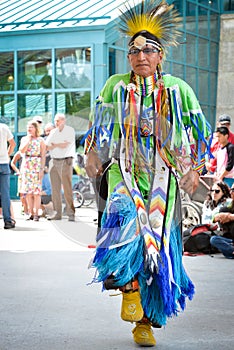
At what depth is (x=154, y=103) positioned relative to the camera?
5.44 m

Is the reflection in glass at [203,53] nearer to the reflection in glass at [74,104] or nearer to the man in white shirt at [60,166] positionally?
the reflection in glass at [74,104]

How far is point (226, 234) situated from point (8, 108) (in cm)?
1348

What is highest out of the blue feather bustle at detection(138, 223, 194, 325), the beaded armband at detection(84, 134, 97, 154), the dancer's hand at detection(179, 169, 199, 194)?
the beaded armband at detection(84, 134, 97, 154)

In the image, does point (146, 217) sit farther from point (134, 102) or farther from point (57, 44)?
point (57, 44)

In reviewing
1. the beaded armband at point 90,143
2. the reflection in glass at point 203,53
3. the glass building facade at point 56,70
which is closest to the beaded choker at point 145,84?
the beaded armband at point 90,143

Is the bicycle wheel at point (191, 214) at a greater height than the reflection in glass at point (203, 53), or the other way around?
the reflection in glass at point (203, 53)

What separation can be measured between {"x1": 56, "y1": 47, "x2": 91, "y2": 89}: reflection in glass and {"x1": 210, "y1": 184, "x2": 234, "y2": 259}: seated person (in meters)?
11.9

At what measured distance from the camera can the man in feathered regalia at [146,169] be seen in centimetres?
523

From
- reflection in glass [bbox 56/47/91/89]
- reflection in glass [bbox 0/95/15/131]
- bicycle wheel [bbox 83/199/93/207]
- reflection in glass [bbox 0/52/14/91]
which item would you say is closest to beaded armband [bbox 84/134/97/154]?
bicycle wheel [bbox 83/199/93/207]

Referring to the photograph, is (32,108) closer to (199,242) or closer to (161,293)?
(199,242)

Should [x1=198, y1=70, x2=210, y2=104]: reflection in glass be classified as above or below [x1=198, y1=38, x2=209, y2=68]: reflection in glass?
below

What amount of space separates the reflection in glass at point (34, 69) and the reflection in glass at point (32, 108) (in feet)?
0.87

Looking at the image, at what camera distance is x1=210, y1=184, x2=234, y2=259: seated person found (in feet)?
32.7

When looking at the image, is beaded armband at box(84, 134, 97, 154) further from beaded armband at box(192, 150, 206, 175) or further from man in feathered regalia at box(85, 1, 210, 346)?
beaded armband at box(192, 150, 206, 175)
